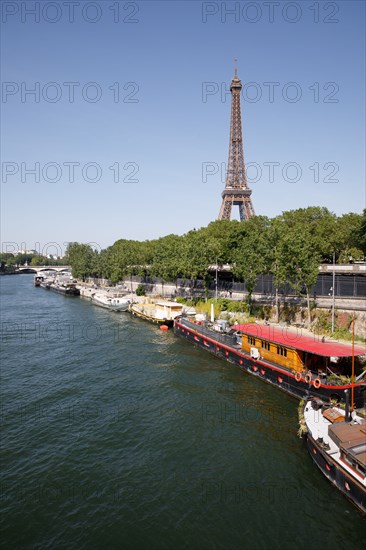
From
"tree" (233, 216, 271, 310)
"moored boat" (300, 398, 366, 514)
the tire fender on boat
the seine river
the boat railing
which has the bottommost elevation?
the seine river

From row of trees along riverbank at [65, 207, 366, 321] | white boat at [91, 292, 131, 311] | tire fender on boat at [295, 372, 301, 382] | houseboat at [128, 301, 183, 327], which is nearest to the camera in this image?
tire fender on boat at [295, 372, 301, 382]

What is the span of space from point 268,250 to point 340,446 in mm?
38536

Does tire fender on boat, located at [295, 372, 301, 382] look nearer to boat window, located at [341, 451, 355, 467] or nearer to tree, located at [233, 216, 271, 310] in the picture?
boat window, located at [341, 451, 355, 467]

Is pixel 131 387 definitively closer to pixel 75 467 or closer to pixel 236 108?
pixel 75 467

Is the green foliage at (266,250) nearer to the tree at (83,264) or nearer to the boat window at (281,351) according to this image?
the boat window at (281,351)

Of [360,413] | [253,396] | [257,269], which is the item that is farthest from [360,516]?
[257,269]

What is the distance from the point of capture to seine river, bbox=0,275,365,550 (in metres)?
16.7

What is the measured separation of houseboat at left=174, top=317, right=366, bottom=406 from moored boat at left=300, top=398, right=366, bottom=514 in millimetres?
2384

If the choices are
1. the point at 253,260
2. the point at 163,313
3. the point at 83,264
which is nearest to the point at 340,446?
the point at 253,260

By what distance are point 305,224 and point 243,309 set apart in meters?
26.0

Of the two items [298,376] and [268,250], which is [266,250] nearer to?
[268,250]

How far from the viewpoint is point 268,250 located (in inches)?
2181

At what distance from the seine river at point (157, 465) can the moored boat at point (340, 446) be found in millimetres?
776

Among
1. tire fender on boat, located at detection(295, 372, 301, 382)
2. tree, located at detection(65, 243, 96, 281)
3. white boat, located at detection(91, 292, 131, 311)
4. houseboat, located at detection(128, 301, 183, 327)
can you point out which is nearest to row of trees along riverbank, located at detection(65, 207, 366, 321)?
houseboat, located at detection(128, 301, 183, 327)
